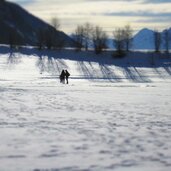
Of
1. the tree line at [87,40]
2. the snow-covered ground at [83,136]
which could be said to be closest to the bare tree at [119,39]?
the tree line at [87,40]

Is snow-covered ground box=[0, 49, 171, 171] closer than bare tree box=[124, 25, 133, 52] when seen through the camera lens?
Yes

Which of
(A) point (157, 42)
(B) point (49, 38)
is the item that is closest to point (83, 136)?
(B) point (49, 38)

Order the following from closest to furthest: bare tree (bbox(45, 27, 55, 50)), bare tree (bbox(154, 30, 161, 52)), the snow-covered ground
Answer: the snow-covered ground
bare tree (bbox(45, 27, 55, 50))
bare tree (bbox(154, 30, 161, 52))

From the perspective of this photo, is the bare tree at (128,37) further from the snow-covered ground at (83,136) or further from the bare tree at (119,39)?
the snow-covered ground at (83,136)

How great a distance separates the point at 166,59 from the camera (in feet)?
257

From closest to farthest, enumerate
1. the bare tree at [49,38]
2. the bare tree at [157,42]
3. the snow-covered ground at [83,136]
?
the snow-covered ground at [83,136], the bare tree at [49,38], the bare tree at [157,42]

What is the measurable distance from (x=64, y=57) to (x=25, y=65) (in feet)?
33.6

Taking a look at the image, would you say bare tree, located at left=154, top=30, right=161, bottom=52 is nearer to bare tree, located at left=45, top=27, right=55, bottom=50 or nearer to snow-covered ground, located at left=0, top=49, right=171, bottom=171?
bare tree, located at left=45, top=27, right=55, bottom=50

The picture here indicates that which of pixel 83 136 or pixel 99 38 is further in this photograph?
pixel 99 38

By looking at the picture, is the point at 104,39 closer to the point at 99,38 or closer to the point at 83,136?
the point at 99,38

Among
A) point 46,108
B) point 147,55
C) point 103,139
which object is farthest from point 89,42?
point 103,139

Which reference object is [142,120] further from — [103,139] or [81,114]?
[103,139]

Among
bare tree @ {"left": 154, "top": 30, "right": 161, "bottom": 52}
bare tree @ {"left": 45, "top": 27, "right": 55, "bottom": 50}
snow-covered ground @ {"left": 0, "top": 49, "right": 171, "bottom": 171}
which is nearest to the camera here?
snow-covered ground @ {"left": 0, "top": 49, "right": 171, "bottom": 171}

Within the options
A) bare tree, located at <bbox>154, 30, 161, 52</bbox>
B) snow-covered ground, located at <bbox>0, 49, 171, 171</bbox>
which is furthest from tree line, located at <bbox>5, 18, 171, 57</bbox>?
snow-covered ground, located at <bbox>0, 49, 171, 171</bbox>
